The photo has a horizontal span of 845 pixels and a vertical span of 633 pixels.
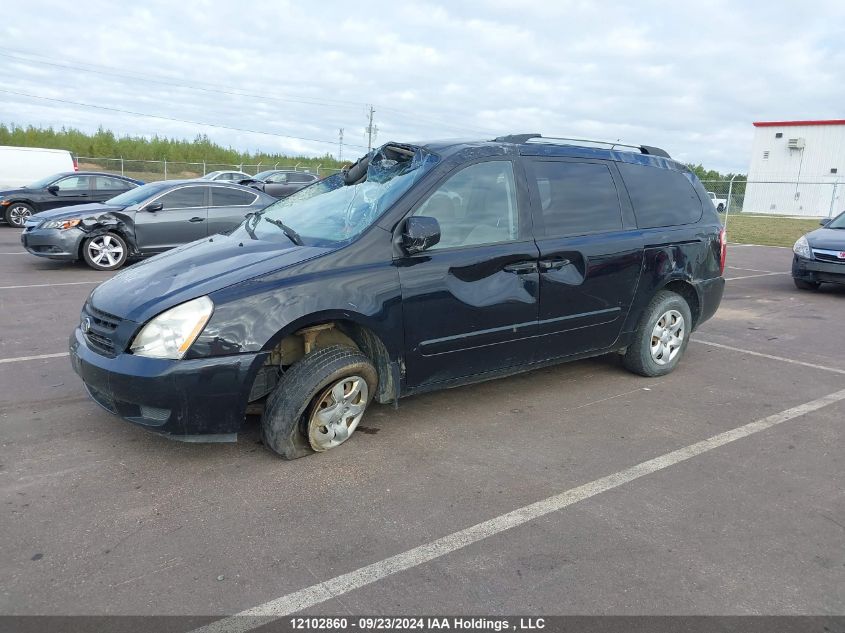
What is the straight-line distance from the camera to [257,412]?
4.00 metres

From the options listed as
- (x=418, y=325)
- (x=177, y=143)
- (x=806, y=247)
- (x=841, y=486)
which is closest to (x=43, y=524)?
(x=418, y=325)

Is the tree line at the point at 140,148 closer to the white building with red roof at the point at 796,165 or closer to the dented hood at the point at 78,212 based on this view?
the white building with red roof at the point at 796,165

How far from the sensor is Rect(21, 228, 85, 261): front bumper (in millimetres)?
10680

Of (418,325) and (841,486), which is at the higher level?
(418,325)

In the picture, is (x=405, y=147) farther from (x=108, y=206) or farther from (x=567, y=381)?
(x=108, y=206)

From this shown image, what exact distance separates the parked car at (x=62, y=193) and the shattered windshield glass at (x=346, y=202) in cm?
1232

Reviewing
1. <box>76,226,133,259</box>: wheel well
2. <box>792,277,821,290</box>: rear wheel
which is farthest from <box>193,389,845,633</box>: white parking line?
<box>76,226,133,259</box>: wheel well

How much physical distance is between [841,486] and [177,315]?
381 centimetres

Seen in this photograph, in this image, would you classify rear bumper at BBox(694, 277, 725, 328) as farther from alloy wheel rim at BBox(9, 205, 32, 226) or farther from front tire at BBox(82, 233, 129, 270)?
alloy wheel rim at BBox(9, 205, 32, 226)

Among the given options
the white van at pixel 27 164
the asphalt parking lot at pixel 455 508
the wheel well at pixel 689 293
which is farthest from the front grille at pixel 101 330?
the white van at pixel 27 164

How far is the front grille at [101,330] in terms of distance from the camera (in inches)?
146

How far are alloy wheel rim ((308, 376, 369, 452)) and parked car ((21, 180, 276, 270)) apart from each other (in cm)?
720

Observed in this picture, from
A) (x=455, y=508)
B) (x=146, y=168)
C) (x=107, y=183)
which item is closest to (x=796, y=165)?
(x=146, y=168)

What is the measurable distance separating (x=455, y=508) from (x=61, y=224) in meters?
9.75
